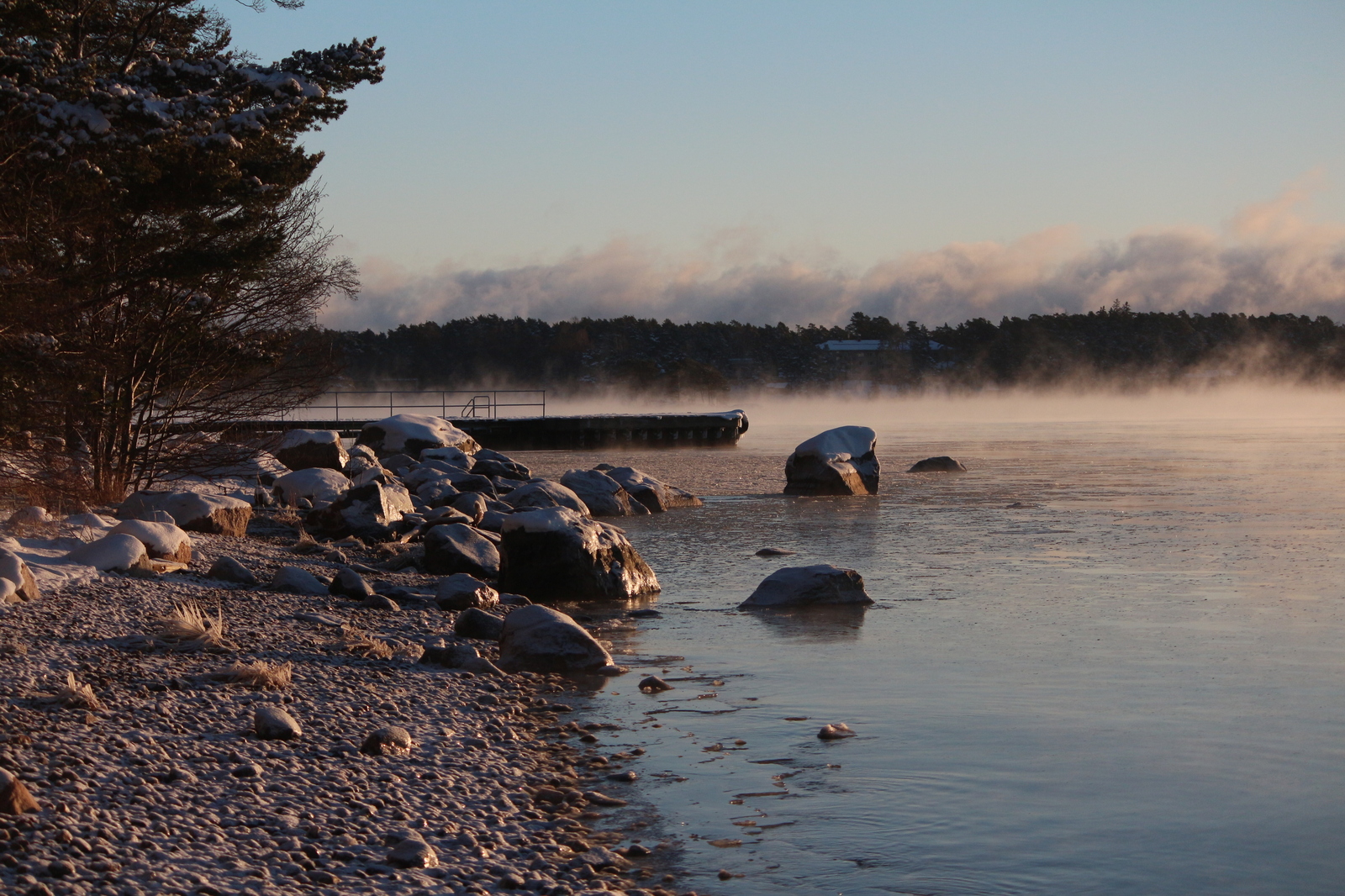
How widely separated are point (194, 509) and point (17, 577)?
614cm

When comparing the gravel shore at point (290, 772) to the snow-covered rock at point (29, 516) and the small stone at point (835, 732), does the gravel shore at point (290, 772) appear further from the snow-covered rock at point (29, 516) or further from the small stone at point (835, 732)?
the snow-covered rock at point (29, 516)

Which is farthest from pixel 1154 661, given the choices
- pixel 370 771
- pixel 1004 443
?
pixel 1004 443

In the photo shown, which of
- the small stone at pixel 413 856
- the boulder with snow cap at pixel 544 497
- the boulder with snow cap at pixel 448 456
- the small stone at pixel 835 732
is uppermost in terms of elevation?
the boulder with snow cap at pixel 448 456

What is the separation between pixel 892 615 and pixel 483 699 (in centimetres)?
468

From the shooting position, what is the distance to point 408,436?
31.0 meters

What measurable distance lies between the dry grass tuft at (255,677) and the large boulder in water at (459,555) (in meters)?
6.12

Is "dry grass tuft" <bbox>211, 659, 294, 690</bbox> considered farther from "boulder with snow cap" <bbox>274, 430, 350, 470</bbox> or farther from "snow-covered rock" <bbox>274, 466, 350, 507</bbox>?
"boulder with snow cap" <bbox>274, 430, 350, 470</bbox>

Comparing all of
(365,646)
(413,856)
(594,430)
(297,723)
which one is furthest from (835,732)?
(594,430)

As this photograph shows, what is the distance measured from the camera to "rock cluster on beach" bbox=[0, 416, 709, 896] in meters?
4.83

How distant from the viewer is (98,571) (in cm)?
1002

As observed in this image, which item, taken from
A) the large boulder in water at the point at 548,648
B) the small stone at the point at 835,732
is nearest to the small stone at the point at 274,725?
the large boulder in water at the point at 548,648

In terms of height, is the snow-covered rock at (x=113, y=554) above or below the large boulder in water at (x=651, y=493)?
above

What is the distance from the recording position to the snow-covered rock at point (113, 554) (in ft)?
33.4

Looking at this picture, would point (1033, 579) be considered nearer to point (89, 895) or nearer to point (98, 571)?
point (98, 571)
